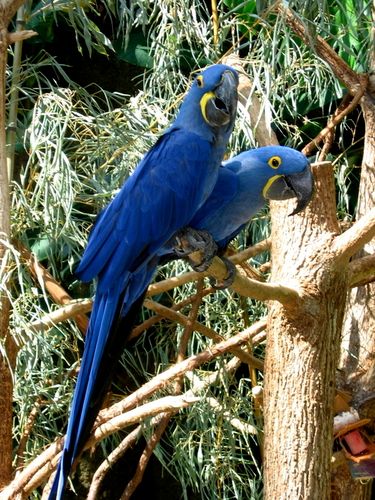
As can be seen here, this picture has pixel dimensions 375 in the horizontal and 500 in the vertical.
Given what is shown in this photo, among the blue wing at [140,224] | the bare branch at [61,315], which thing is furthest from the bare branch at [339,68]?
the bare branch at [61,315]

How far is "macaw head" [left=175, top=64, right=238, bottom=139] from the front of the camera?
121 cm

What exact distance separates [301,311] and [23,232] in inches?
21.9

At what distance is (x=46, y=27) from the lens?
2121 millimetres

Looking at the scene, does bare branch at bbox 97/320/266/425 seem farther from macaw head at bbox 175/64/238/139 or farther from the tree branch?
macaw head at bbox 175/64/238/139

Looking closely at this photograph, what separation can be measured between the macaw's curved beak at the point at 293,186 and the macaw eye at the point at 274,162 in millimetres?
17

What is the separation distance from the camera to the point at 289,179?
1280 mm

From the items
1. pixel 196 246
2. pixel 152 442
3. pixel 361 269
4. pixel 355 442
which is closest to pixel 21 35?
pixel 196 246

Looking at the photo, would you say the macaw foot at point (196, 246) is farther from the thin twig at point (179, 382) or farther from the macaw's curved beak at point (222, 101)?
the thin twig at point (179, 382)

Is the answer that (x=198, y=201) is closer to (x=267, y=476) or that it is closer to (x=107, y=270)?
(x=107, y=270)

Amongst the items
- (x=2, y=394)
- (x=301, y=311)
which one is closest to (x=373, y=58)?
(x=301, y=311)

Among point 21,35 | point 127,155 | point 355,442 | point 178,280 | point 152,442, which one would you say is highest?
point 21,35

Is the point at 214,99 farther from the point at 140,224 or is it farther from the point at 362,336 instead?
the point at 362,336

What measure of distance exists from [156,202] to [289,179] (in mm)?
207

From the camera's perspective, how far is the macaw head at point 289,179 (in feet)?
4.18
